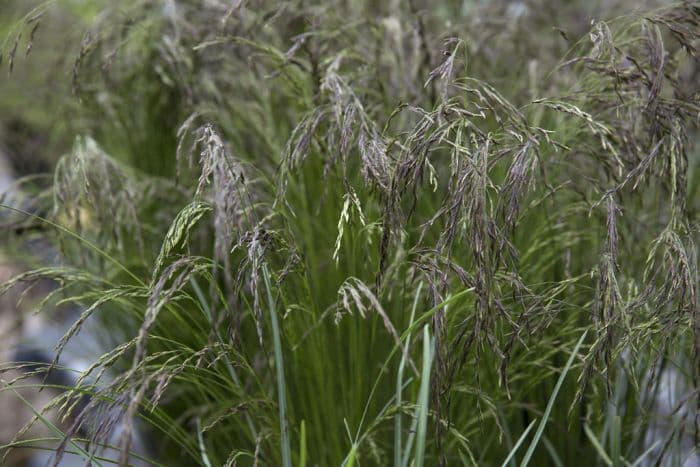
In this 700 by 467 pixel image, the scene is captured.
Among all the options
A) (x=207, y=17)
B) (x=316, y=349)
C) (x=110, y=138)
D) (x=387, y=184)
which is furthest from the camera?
(x=110, y=138)

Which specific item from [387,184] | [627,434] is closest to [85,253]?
[387,184]

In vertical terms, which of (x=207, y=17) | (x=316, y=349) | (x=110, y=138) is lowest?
(x=316, y=349)

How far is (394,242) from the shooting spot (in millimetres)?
1413

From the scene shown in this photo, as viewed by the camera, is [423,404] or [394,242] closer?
[423,404]

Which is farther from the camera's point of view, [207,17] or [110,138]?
[110,138]

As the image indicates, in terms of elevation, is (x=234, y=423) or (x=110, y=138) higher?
(x=110, y=138)

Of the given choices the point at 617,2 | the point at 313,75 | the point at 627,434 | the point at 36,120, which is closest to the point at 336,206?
the point at 313,75

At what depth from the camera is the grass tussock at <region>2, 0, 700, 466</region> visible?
3.82ft

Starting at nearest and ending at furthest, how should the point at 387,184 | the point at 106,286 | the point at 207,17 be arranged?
the point at 387,184
the point at 106,286
the point at 207,17

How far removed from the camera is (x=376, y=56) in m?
1.91

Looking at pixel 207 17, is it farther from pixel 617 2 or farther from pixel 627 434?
pixel 627 434

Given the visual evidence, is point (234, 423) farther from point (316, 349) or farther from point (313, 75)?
point (313, 75)

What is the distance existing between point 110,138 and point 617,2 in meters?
1.70

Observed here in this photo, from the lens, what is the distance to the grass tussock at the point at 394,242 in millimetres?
1164
